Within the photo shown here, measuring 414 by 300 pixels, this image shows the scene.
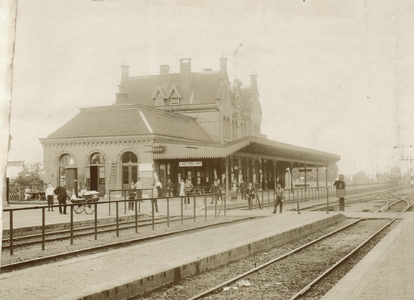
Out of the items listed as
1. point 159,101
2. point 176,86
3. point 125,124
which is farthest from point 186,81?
point 125,124

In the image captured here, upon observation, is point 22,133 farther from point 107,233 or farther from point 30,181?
point 30,181

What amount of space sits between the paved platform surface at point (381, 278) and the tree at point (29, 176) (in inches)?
360

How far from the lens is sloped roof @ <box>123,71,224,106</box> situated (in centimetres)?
4888

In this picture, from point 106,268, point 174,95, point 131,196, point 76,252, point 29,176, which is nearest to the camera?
point 106,268

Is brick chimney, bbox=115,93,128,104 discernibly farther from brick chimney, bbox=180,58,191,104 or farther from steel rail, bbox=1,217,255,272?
steel rail, bbox=1,217,255,272

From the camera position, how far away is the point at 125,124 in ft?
114

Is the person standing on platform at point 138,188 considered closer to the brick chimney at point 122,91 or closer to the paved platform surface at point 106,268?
the paved platform surface at point 106,268

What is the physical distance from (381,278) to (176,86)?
42799 mm

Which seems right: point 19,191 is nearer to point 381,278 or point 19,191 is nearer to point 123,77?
point 381,278

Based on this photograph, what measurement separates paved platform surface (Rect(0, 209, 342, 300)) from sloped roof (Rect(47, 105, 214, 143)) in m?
14.1

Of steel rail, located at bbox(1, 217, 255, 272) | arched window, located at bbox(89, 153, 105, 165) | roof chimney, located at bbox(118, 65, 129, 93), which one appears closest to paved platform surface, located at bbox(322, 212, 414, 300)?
steel rail, located at bbox(1, 217, 255, 272)

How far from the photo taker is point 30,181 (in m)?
16.8

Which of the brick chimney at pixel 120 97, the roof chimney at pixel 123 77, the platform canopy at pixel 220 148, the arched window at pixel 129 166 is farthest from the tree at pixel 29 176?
the roof chimney at pixel 123 77

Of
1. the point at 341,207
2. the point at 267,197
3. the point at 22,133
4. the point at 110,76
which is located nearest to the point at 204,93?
the point at 267,197
